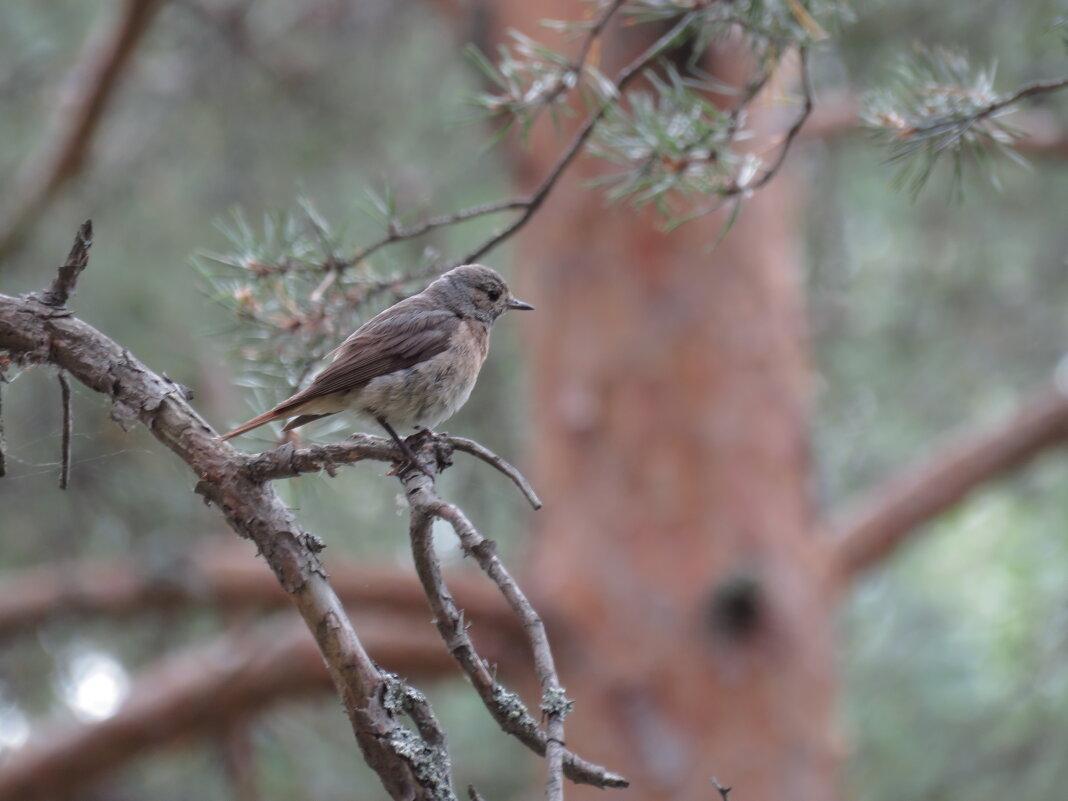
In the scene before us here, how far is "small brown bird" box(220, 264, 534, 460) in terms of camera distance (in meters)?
2.78

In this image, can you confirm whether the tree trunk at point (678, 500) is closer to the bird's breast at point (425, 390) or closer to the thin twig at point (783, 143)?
the bird's breast at point (425, 390)

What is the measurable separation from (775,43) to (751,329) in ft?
9.47

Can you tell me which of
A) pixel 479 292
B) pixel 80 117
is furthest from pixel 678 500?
pixel 80 117

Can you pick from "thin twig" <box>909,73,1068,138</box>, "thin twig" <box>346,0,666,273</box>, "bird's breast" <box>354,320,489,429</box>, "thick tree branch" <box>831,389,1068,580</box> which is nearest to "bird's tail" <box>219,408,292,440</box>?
"bird's breast" <box>354,320,489,429</box>

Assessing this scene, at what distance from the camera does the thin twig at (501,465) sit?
1603mm

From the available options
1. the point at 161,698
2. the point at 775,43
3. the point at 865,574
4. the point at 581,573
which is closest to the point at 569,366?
the point at 581,573

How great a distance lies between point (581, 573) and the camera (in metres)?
4.97

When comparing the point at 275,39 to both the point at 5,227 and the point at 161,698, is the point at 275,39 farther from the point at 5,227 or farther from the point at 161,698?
the point at 161,698

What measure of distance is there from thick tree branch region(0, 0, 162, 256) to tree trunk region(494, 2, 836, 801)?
183 cm

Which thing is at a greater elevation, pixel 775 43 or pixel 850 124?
pixel 850 124

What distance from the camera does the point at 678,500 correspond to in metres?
4.91

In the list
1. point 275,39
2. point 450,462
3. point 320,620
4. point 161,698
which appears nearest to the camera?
point 320,620

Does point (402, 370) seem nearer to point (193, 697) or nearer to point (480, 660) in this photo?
point (480, 660)

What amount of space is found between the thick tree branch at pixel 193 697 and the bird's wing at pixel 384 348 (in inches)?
74.3
